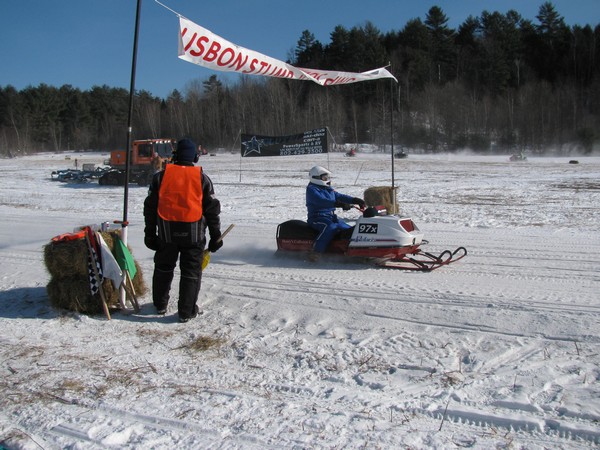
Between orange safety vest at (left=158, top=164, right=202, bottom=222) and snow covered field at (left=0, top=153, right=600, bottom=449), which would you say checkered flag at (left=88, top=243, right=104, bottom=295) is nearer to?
snow covered field at (left=0, top=153, right=600, bottom=449)

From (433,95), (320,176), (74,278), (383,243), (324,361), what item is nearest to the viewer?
(324,361)

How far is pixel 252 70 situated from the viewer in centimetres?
791

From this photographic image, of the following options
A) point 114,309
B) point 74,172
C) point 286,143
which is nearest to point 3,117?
point 74,172

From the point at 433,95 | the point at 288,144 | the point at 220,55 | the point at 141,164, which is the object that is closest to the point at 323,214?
the point at 220,55

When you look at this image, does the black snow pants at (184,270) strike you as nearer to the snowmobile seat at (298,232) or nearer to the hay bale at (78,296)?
the hay bale at (78,296)

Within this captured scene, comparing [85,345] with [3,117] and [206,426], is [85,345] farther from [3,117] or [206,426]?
[3,117]

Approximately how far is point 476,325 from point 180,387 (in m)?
2.68

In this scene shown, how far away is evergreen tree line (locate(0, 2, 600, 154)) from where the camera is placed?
212 feet

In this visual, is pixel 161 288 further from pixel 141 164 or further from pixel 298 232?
pixel 141 164

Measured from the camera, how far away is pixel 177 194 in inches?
195

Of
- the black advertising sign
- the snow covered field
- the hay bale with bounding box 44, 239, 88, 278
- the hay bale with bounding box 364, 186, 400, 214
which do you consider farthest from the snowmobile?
the black advertising sign

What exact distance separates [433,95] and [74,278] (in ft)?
225

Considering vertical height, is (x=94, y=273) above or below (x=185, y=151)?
below

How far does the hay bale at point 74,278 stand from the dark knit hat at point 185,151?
3.68ft
